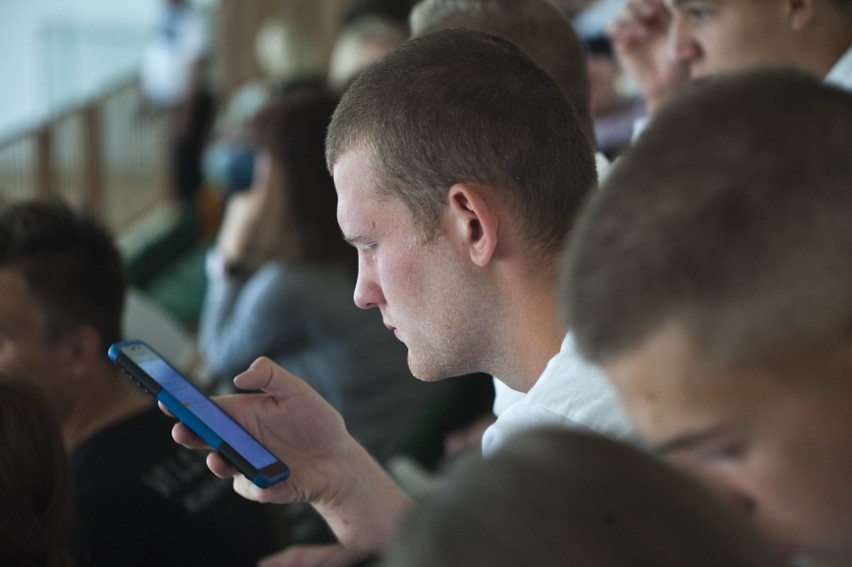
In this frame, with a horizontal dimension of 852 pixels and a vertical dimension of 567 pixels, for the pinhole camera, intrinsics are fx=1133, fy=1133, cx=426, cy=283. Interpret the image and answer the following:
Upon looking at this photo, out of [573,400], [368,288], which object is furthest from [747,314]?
[368,288]

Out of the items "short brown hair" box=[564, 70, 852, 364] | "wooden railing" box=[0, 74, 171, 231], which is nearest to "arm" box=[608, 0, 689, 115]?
"short brown hair" box=[564, 70, 852, 364]

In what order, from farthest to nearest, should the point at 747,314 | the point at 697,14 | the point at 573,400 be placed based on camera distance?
the point at 697,14, the point at 573,400, the point at 747,314

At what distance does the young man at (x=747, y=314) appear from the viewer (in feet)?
2.49

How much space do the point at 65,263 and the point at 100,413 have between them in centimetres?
32

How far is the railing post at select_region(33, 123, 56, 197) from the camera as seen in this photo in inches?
166

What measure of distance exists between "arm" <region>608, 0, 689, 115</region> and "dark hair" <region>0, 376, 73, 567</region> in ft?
4.87

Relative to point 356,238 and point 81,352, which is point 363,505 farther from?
point 81,352

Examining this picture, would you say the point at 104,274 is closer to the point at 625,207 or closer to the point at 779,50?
the point at 779,50

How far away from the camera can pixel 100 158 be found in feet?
16.6

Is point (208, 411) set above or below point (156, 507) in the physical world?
above

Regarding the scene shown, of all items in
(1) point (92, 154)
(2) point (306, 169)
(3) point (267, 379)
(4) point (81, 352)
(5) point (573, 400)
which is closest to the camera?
(5) point (573, 400)

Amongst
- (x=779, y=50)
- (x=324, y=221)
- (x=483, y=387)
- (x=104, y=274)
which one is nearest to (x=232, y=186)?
(x=324, y=221)

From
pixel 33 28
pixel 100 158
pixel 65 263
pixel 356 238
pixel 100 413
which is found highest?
pixel 356 238

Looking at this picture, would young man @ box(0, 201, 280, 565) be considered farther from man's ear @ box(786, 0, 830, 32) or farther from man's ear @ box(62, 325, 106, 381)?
man's ear @ box(786, 0, 830, 32)
